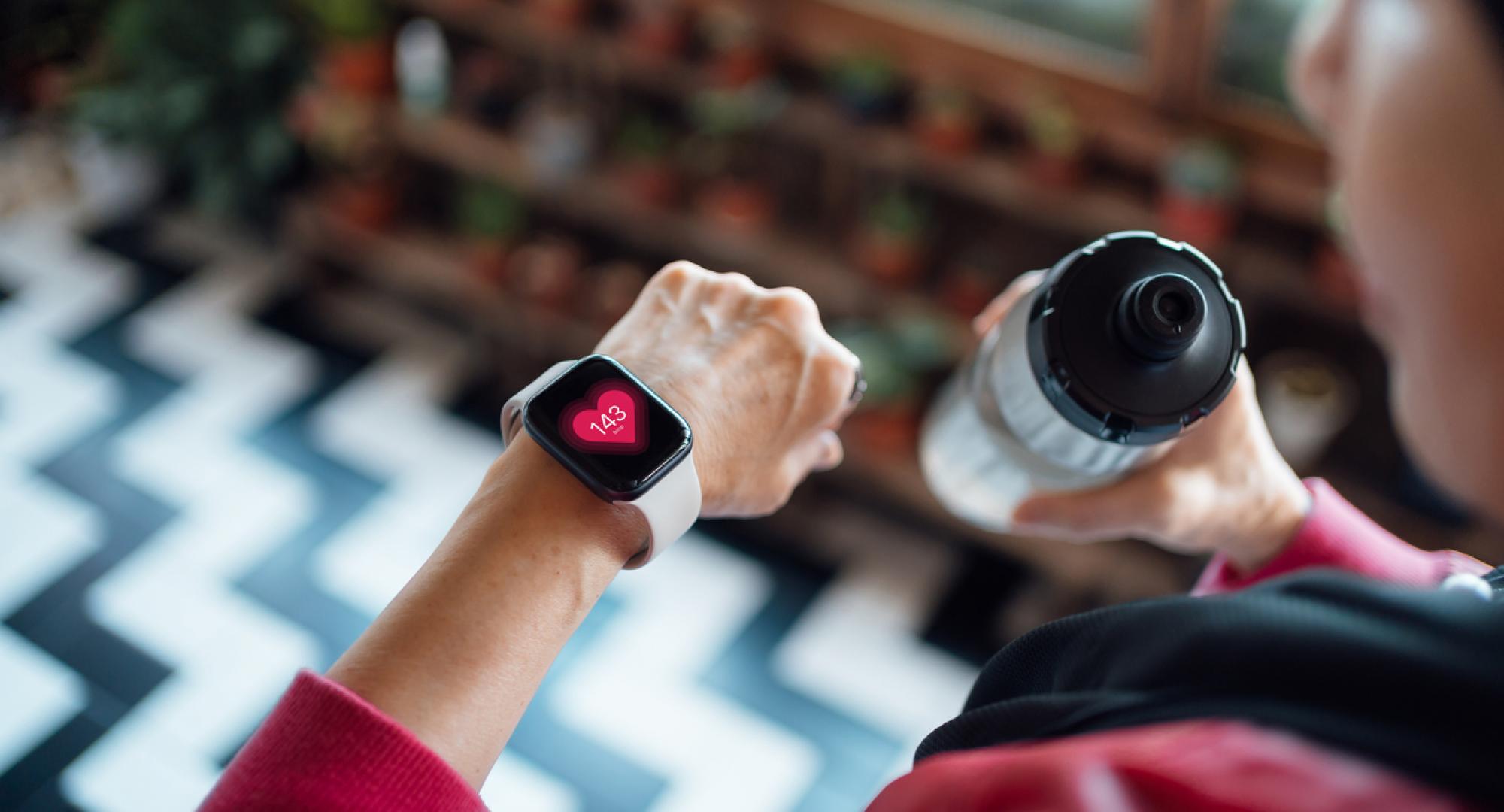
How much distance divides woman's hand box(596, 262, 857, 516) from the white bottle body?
0.11 metres

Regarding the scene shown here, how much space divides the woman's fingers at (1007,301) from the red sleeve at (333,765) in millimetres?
524

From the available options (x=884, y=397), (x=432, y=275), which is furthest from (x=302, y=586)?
Answer: (x=884, y=397)

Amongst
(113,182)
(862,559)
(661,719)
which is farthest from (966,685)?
(113,182)

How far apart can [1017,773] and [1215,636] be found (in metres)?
0.12

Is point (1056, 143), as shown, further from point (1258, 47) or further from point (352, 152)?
point (352, 152)

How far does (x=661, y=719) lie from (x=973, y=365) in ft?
6.02

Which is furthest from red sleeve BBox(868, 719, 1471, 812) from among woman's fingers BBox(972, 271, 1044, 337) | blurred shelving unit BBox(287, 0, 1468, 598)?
blurred shelving unit BBox(287, 0, 1468, 598)

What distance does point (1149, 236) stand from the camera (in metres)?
0.82

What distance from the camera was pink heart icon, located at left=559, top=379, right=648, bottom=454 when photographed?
2.81ft

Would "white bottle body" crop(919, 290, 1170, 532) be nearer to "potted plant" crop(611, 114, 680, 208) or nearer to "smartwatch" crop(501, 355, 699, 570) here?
"smartwatch" crop(501, 355, 699, 570)

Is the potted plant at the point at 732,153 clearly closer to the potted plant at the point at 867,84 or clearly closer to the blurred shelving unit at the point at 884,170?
the blurred shelving unit at the point at 884,170

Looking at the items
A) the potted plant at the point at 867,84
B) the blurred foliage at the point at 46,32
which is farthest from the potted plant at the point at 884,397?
the blurred foliage at the point at 46,32

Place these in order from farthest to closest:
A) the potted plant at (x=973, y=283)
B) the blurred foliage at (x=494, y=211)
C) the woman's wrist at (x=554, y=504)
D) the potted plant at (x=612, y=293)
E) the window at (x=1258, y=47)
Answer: the blurred foliage at (x=494, y=211) < the potted plant at (x=612, y=293) < the potted plant at (x=973, y=283) < the window at (x=1258, y=47) < the woman's wrist at (x=554, y=504)

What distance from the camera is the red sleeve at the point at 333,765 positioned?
2.30ft
